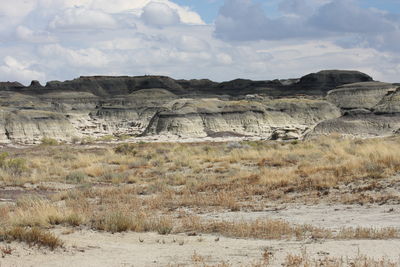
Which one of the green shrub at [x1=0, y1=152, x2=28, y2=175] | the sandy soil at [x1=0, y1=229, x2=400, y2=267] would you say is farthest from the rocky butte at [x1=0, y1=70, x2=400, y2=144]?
the sandy soil at [x1=0, y1=229, x2=400, y2=267]

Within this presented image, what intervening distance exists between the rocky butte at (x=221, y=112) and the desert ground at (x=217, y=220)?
131 feet

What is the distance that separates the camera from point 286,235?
966 cm

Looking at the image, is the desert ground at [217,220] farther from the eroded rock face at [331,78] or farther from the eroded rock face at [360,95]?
the eroded rock face at [331,78]

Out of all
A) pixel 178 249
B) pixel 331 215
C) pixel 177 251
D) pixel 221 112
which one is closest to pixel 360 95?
pixel 221 112

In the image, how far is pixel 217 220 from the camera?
11.6m

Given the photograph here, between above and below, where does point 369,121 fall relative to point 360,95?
below

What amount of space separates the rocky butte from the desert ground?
1570 inches

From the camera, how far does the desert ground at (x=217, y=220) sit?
8.04m

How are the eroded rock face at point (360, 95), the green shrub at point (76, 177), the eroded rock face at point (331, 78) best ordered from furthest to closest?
the eroded rock face at point (331, 78)
the eroded rock face at point (360, 95)
the green shrub at point (76, 177)

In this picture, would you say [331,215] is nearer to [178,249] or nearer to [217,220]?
[217,220]

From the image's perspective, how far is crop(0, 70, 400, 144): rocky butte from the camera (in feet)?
204

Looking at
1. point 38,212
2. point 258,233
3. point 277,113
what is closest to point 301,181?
point 258,233

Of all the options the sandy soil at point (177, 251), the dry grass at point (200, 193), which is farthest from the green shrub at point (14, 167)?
the sandy soil at point (177, 251)

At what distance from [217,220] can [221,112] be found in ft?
260
